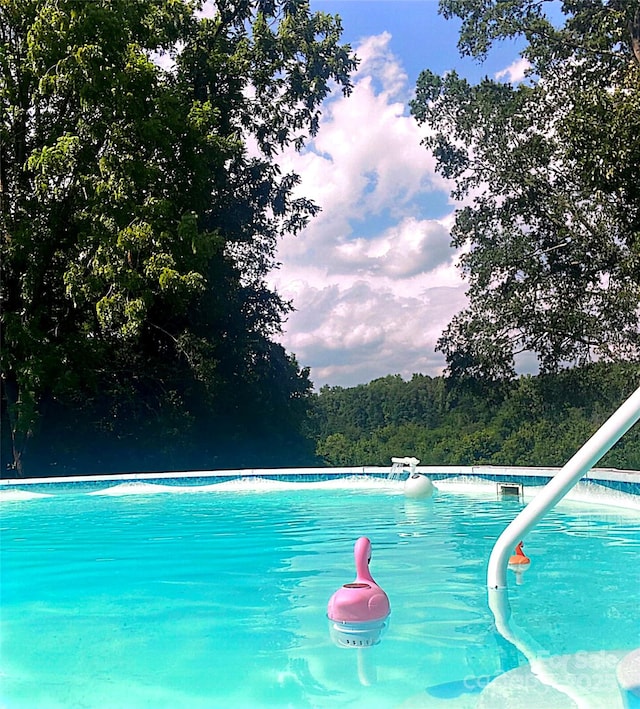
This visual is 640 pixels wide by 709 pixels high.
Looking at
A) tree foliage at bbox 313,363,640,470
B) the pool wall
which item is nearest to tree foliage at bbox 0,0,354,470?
the pool wall

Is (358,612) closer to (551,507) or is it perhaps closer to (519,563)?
(551,507)

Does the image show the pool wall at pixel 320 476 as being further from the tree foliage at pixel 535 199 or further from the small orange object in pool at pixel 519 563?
the small orange object in pool at pixel 519 563

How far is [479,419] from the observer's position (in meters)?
20.3

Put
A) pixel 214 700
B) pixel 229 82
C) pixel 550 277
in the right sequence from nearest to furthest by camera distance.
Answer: pixel 214 700 < pixel 550 277 < pixel 229 82

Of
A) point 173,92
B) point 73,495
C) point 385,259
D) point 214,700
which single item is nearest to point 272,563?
point 214,700

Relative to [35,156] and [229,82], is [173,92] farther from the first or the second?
[35,156]

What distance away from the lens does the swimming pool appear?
3072mm

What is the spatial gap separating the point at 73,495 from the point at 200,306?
5606 millimetres

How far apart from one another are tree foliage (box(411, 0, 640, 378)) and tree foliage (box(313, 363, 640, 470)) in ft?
1.79

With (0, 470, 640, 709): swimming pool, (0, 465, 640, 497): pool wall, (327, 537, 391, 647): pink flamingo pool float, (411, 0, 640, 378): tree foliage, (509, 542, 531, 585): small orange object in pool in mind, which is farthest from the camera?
(411, 0, 640, 378): tree foliage

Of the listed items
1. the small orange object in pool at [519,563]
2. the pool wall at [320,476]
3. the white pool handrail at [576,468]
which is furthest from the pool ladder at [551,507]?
the pool wall at [320,476]

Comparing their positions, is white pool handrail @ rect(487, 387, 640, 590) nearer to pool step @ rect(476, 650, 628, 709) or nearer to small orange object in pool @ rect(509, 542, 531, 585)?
pool step @ rect(476, 650, 628, 709)

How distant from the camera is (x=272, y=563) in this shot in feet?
19.3

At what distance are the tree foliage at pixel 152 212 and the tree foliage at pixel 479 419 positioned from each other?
12.8 feet
